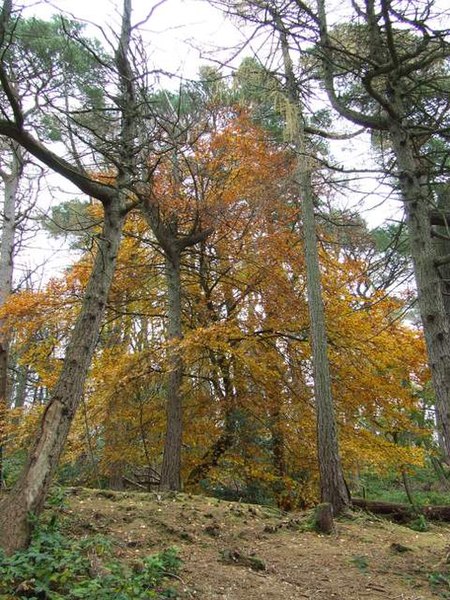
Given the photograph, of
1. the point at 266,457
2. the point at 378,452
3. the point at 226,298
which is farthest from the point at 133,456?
the point at 378,452

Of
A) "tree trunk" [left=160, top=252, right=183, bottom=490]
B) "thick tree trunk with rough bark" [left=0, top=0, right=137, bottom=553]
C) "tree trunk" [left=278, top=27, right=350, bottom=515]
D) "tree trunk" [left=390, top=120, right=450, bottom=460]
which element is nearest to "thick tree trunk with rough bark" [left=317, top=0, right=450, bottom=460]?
A: "tree trunk" [left=390, top=120, right=450, bottom=460]

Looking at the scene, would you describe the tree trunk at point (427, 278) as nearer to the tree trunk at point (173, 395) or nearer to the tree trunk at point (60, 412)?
the tree trunk at point (60, 412)

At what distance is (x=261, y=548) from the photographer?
15.0ft

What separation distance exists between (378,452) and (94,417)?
199 inches

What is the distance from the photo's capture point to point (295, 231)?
10.1m

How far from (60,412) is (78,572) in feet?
4.21

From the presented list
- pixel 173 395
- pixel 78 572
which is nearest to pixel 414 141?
pixel 173 395

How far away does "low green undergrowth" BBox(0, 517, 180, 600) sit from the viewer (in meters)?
2.74

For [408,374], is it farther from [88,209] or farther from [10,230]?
[10,230]

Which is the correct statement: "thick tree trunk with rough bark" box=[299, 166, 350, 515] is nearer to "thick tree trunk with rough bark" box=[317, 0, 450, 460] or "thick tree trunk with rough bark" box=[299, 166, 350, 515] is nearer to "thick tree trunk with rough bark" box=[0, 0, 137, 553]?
"thick tree trunk with rough bark" box=[317, 0, 450, 460]

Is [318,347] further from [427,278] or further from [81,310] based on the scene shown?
[81,310]

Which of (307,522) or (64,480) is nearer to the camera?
(307,522)

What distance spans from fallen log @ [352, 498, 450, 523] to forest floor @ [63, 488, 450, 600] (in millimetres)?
971

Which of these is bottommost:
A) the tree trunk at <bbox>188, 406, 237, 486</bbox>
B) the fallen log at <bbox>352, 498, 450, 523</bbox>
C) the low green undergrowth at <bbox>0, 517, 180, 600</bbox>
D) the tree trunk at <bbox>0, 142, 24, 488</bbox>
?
the fallen log at <bbox>352, 498, 450, 523</bbox>
